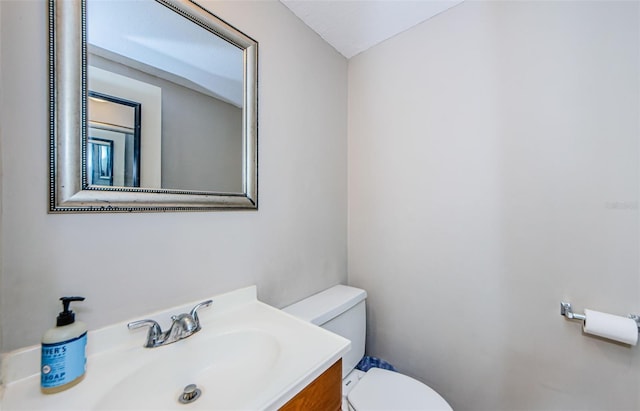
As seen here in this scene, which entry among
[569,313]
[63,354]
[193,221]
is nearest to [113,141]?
[193,221]

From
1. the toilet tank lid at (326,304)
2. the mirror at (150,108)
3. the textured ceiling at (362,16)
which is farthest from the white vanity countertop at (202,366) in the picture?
the textured ceiling at (362,16)

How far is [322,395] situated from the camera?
0.66 m

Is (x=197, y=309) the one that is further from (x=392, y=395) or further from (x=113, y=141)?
(x=392, y=395)

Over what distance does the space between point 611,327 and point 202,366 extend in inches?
52.4

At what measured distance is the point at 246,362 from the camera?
771 millimetres

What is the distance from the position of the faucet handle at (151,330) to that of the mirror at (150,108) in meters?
0.33

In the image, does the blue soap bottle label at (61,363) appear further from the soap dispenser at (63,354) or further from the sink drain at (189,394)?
the sink drain at (189,394)

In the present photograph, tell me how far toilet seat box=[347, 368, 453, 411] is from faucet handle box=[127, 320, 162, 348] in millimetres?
810

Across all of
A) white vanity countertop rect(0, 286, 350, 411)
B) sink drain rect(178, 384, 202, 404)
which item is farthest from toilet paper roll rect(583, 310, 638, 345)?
sink drain rect(178, 384, 202, 404)

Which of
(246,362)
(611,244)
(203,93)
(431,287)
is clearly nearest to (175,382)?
(246,362)

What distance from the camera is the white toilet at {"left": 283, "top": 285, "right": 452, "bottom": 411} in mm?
1009

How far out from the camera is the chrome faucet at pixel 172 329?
0.72 meters

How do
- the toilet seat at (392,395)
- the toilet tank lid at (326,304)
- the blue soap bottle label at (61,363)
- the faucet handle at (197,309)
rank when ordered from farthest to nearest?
the toilet tank lid at (326,304)
the toilet seat at (392,395)
the faucet handle at (197,309)
the blue soap bottle label at (61,363)

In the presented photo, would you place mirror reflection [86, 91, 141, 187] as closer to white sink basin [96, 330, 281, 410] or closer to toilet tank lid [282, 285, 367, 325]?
white sink basin [96, 330, 281, 410]
